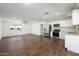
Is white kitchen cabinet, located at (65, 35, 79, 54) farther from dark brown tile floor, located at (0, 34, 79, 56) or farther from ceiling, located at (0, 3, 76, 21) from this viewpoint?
ceiling, located at (0, 3, 76, 21)

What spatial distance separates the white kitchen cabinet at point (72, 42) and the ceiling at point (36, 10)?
0.90 m

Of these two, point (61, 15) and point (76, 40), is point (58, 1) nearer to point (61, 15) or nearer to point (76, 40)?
point (61, 15)

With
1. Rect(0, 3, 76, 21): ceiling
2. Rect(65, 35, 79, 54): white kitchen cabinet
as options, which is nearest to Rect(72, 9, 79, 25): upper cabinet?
Rect(0, 3, 76, 21): ceiling

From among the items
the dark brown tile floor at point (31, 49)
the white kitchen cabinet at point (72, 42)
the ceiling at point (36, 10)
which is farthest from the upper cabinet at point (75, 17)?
the dark brown tile floor at point (31, 49)

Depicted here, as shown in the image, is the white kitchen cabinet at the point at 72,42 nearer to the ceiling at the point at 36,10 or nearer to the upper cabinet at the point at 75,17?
the upper cabinet at the point at 75,17

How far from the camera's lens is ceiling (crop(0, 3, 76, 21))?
1320 millimetres

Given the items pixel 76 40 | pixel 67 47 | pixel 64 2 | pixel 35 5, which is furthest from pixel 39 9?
pixel 67 47

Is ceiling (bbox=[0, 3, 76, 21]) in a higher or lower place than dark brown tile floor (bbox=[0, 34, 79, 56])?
higher

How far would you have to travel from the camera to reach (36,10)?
56.9 inches

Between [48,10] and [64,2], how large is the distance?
0.33m

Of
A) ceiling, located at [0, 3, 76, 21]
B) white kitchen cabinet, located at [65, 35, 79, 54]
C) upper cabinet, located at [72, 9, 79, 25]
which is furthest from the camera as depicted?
white kitchen cabinet, located at [65, 35, 79, 54]

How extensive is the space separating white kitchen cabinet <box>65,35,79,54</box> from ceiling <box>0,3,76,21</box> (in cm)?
90

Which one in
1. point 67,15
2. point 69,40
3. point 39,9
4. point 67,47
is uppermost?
point 39,9

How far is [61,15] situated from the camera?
1494mm
